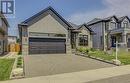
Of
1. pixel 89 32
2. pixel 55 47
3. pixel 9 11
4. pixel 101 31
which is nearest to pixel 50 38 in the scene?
pixel 55 47

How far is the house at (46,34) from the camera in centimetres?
2675

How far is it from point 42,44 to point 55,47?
6.97ft

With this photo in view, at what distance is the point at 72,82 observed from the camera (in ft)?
34.3

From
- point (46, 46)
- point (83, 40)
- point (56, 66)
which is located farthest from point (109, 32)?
point (56, 66)

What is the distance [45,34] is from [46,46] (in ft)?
5.75

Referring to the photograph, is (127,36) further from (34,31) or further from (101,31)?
(34,31)

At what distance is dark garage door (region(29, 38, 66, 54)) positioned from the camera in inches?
1063

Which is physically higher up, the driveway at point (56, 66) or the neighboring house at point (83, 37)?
the neighboring house at point (83, 37)

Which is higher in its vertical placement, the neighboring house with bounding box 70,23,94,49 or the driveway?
the neighboring house with bounding box 70,23,94,49

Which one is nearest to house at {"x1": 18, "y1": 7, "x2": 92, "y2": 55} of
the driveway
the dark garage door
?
the dark garage door

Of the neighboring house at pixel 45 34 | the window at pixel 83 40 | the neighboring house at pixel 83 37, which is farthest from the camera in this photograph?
→ the window at pixel 83 40

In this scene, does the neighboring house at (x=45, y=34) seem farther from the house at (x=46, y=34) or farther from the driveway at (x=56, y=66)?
the driveway at (x=56, y=66)

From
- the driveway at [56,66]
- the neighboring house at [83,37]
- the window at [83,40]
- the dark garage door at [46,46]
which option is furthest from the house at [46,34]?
the driveway at [56,66]

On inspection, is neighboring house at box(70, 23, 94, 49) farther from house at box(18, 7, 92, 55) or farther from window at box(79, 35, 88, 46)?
house at box(18, 7, 92, 55)
